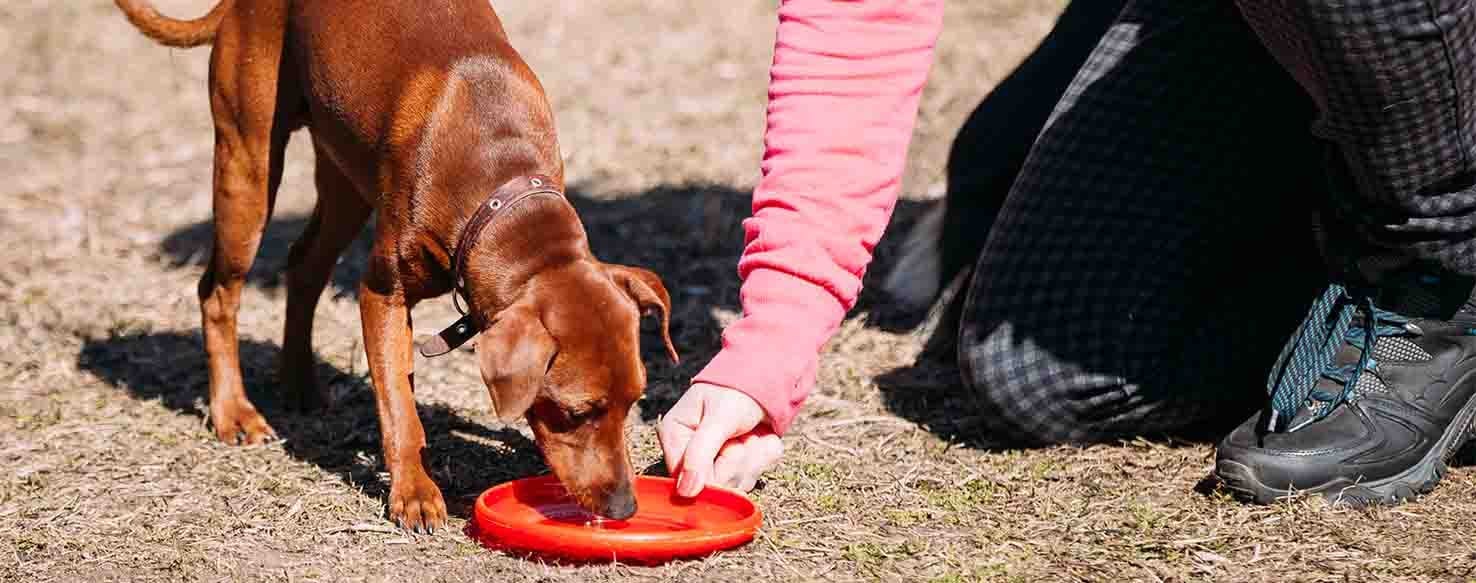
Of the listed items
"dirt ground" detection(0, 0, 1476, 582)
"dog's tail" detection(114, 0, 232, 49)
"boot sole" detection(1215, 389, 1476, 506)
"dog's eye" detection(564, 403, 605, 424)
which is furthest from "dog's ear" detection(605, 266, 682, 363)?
"dog's tail" detection(114, 0, 232, 49)

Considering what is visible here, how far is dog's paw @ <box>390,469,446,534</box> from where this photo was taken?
11.4 ft

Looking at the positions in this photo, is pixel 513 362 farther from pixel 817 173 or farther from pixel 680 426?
pixel 817 173

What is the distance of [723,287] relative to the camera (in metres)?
5.55

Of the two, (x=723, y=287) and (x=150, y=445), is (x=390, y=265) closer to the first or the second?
(x=150, y=445)

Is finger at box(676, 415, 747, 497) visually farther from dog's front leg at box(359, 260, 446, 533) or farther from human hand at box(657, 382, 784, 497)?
dog's front leg at box(359, 260, 446, 533)

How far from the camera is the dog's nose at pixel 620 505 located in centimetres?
329

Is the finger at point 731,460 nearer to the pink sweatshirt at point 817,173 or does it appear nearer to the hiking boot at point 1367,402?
the pink sweatshirt at point 817,173

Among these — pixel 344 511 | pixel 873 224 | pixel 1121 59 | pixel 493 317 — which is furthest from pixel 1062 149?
pixel 344 511

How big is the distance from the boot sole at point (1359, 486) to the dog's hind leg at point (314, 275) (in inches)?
96.1

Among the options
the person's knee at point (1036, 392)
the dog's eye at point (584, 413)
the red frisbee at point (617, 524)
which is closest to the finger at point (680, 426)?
the red frisbee at point (617, 524)

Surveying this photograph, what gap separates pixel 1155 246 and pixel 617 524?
1.53 meters

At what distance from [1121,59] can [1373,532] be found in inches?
54.5

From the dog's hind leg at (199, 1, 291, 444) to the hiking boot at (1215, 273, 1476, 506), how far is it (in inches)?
98.9

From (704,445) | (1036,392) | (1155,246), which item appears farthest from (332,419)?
(1155,246)
